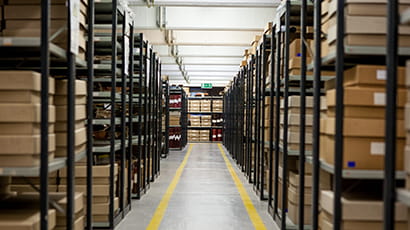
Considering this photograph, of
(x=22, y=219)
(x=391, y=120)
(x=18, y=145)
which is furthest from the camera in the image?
(x=22, y=219)

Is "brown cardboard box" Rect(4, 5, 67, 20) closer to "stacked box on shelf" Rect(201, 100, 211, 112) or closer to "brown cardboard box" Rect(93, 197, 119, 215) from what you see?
"brown cardboard box" Rect(93, 197, 119, 215)

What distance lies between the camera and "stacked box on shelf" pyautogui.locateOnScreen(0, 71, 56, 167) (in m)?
2.93

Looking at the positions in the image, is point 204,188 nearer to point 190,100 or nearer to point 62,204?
point 62,204

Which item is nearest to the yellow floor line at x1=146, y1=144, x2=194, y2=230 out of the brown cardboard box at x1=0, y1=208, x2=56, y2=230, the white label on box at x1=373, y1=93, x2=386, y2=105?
the brown cardboard box at x1=0, y1=208, x2=56, y2=230

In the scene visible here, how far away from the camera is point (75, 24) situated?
3.53 m

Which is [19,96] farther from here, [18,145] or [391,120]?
[391,120]

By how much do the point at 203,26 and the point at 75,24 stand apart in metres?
7.09

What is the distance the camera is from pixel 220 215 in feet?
18.9

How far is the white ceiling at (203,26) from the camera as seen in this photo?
8.76 meters

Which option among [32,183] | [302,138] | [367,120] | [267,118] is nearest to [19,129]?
[32,183]

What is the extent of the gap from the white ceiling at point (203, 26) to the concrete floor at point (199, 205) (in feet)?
11.2

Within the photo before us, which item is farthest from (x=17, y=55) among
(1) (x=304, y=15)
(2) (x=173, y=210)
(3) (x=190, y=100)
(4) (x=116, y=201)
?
(3) (x=190, y=100)

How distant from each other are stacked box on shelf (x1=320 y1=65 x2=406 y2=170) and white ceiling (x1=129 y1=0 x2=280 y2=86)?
18.8 ft

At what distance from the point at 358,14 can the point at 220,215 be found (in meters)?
3.35
